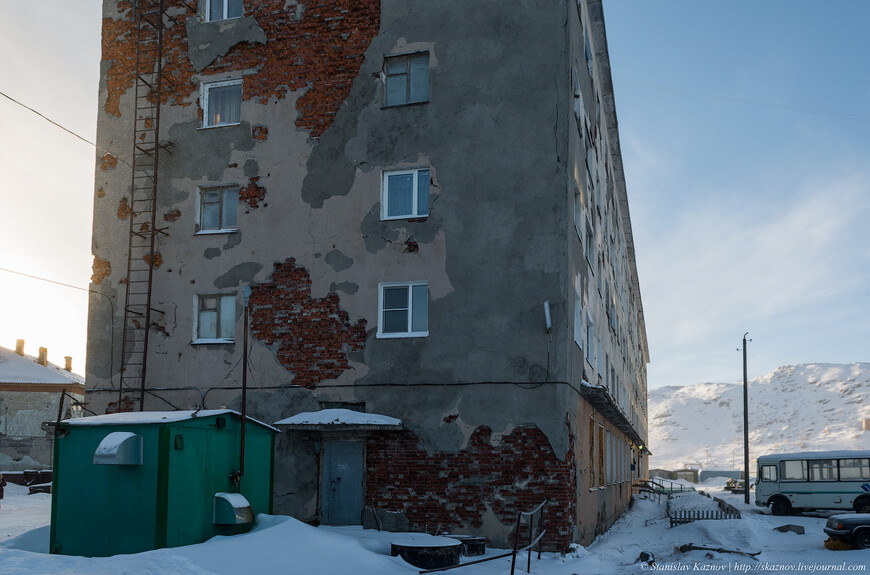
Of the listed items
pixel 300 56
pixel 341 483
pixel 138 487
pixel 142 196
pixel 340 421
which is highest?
pixel 300 56

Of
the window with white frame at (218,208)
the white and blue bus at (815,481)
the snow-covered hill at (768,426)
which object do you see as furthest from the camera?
the snow-covered hill at (768,426)

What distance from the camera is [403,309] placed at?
18.2m

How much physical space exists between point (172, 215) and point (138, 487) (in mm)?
9136

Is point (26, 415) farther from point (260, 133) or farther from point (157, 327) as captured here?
point (260, 133)

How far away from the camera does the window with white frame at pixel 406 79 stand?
19000mm

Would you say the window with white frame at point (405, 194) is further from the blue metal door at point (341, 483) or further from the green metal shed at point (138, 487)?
the green metal shed at point (138, 487)

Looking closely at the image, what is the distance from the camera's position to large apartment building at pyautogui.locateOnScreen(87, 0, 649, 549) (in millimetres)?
17062

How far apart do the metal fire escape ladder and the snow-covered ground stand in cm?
467

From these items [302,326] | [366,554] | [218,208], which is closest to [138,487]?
[366,554]

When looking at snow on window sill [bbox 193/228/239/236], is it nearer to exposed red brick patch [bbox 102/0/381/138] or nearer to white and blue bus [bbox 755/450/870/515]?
exposed red brick patch [bbox 102/0/381/138]

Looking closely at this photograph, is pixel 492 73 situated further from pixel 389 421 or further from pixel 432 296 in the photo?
pixel 389 421

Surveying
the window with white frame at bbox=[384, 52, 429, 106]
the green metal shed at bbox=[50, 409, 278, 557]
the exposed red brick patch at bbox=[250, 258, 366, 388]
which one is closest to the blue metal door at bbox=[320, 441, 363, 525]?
the exposed red brick patch at bbox=[250, 258, 366, 388]

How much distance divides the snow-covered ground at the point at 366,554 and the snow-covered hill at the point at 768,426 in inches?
5111

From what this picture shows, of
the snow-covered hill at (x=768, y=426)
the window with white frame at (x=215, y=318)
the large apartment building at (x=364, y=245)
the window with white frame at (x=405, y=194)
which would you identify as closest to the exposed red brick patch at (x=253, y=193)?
the large apartment building at (x=364, y=245)
